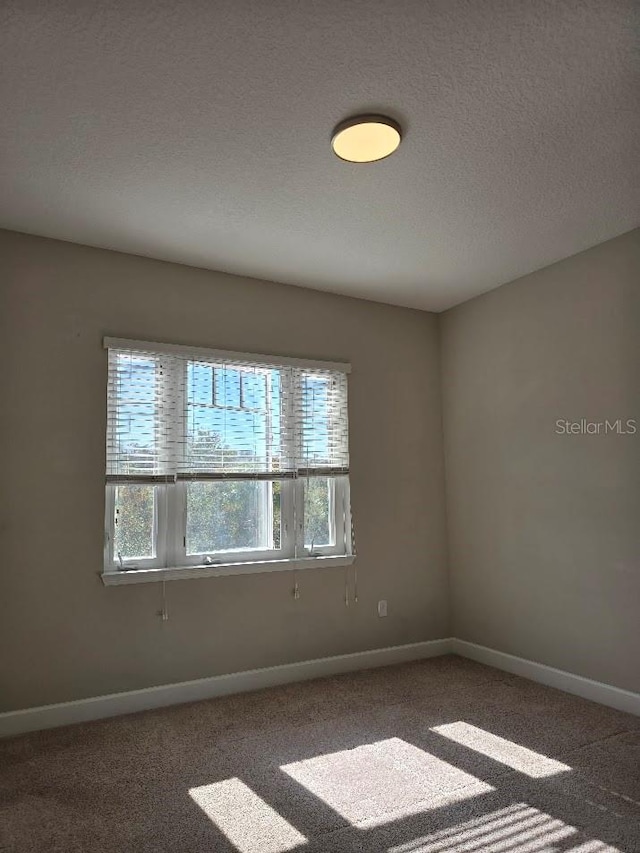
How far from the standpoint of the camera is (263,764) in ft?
9.55

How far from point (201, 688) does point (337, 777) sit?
1314 millimetres

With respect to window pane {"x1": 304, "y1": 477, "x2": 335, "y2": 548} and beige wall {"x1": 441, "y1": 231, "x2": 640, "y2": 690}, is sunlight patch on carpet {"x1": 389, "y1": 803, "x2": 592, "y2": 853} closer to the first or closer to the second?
beige wall {"x1": 441, "y1": 231, "x2": 640, "y2": 690}

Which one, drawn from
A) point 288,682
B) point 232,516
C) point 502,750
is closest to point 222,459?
point 232,516

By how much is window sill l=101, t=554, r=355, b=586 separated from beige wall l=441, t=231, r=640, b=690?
1.10m

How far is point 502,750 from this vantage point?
9.89ft

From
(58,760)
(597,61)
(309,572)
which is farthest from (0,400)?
(597,61)

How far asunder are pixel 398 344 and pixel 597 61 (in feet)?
9.28

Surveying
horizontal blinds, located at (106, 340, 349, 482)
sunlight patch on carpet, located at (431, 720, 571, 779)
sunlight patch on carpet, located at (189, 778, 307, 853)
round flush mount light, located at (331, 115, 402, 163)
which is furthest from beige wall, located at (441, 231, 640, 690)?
sunlight patch on carpet, located at (189, 778, 307, 853)

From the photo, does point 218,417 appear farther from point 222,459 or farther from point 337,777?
point 337,777

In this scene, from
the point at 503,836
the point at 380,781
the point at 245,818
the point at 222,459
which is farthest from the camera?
the point at 222,459

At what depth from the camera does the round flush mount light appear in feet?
8.23

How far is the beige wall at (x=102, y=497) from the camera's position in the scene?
345 centimetres

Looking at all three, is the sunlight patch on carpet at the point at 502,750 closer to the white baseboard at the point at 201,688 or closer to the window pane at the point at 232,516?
the white baseboard at the point at 201,688

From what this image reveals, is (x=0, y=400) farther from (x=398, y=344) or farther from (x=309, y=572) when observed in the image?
(x=398, y=344)
